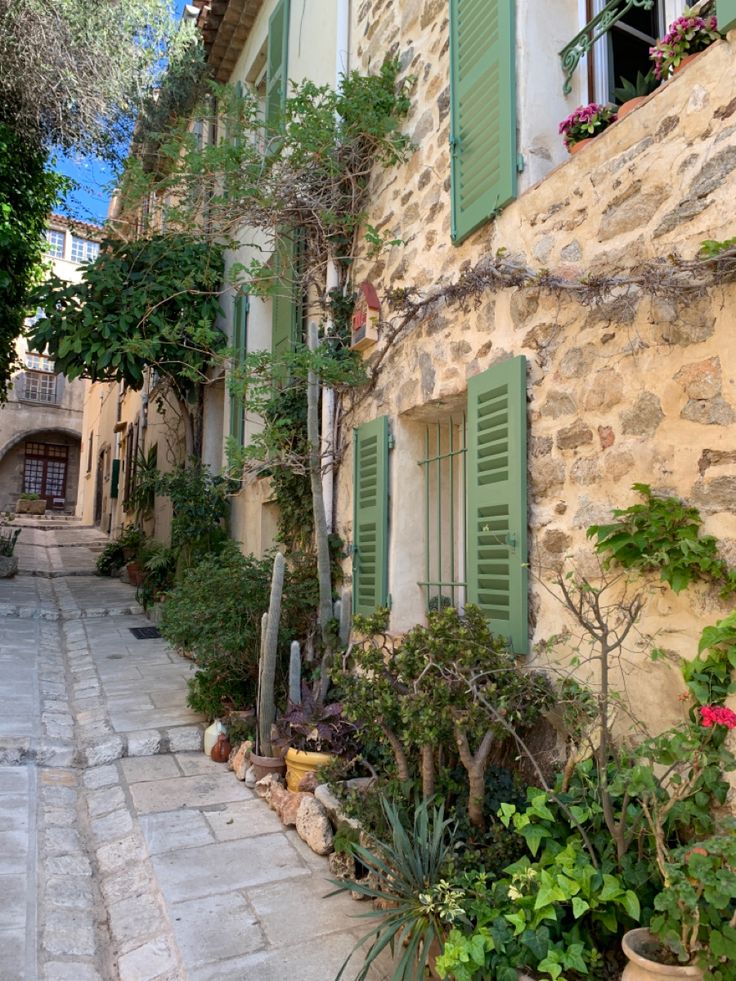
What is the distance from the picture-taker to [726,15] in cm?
242

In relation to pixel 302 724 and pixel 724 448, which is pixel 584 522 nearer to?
pixel 724 448

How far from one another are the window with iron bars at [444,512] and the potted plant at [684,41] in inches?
83.9

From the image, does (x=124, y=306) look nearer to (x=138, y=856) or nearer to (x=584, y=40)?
(x=584, y=40)

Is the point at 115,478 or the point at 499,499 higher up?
the point at 115,478

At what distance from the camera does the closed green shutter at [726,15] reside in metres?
2.40

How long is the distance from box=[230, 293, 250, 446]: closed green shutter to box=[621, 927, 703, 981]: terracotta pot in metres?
6.63

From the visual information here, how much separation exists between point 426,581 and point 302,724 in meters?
1.18

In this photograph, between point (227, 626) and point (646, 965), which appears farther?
point (227, 626)

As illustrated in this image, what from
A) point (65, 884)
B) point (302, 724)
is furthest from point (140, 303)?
point (65, 884)

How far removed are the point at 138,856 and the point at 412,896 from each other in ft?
5.14

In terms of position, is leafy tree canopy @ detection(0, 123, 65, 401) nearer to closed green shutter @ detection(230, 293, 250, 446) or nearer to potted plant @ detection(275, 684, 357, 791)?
closed green shutter @ detection(230, 293, 250, 446)

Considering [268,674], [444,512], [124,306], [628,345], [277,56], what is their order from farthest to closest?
[124,306]
[277,56]
[444,512]
[268,674]
[628,345]

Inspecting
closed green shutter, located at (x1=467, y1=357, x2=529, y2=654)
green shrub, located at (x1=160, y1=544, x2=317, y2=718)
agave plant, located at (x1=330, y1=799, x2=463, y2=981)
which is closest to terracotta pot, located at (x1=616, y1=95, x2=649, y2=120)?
closed green shutter, located at (x1=467, y1=357, x2=529, y2=654)

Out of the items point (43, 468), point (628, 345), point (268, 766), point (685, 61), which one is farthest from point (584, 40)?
point (43, 468)
